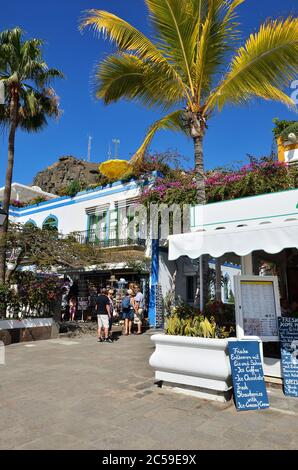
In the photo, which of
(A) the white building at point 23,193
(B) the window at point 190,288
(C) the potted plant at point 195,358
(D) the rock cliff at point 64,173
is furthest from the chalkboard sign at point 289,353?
(D) the rock cliff at point 64,173

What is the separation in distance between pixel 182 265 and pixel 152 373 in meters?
11.1

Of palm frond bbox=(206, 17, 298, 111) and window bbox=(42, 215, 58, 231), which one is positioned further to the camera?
window bbox=(42, 215, 58, 231)

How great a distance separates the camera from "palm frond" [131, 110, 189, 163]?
8828 millimetres

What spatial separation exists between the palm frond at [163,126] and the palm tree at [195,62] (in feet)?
0.08

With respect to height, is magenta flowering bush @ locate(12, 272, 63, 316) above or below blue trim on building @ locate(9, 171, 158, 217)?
below

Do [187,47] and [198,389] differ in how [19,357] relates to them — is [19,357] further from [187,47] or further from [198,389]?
[187,47]

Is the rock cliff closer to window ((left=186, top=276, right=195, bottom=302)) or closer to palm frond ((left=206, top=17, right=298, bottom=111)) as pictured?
window ((left=186, top=276, right=195, bottom=302))

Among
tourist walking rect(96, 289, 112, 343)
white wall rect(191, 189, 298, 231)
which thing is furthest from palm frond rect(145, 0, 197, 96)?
tourist walking rect(96, 289, 112, 343)

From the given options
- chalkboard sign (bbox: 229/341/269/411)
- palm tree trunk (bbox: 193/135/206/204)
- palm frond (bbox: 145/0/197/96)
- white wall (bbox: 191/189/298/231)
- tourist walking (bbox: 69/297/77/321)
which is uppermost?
palm frond (bbox: 145/0/197/96)

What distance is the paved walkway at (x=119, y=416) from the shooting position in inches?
156

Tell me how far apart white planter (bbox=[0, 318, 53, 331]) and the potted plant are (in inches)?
266

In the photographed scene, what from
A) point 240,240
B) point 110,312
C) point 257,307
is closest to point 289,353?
point 257,307

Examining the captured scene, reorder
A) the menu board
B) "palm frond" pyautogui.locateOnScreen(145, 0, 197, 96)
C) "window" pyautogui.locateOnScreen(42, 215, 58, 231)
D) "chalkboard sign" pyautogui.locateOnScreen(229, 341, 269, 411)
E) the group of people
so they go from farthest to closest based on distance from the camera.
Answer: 1. "window" pyautogui.locateOnScreen(42, 215, 58, 231)
2. the menu board
3. the group of people
4. "palm frond" pyautogui.locateOnScreen(145, 0, 197, 96)
5. "chalkboard sign" pyautogui.locateOnScreen(229, 341, 269, 411)

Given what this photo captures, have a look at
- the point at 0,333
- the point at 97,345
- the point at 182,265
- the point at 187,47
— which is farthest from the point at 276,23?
the point at 182,265
